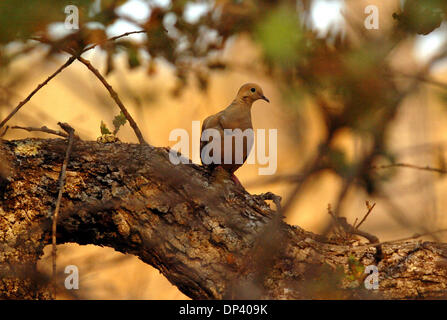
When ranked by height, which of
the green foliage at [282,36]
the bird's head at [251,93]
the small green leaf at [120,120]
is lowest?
the green foliage at [282,36]

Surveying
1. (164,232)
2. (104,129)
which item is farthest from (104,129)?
(164,232)

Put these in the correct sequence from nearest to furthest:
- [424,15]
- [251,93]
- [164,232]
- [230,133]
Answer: [424,15] → [164,232] → [230,133] → [251,93]

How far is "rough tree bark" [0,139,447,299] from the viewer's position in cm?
193

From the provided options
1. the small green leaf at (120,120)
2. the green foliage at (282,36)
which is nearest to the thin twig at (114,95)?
the small green leaf at (120,120)

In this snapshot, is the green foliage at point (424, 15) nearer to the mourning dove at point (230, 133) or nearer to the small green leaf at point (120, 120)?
the small green leaf at point (120, 120)

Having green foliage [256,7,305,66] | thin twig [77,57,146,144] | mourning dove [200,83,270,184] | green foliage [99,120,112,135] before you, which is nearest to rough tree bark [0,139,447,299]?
green foliage [99,120,112,135]

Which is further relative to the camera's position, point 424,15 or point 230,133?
point 230,133

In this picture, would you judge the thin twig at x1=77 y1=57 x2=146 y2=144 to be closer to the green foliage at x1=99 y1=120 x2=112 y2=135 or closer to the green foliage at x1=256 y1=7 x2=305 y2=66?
the green foliage at x1=99 y1=120 x2=112 y2=135

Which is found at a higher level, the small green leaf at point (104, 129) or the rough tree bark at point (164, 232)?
the small green leaf at point (104, 129)

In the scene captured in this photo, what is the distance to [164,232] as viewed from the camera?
198cm

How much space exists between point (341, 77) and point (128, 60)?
1.27m

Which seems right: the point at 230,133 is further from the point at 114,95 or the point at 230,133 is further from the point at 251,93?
the point at 114,95

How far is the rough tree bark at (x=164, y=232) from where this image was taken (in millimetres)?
1933
